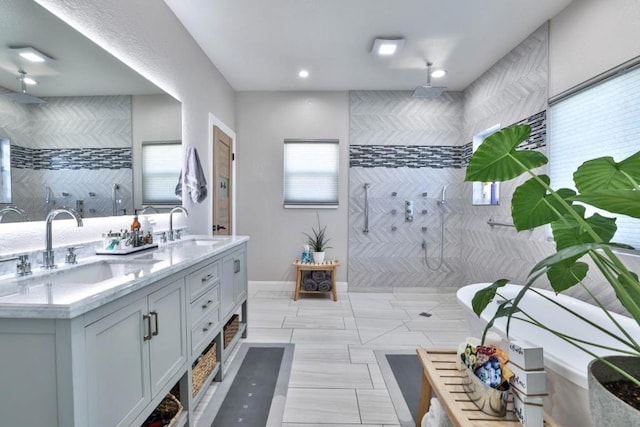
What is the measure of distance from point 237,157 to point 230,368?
2.82 metres

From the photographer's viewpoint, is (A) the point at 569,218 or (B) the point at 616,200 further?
(A) the point at 569,218

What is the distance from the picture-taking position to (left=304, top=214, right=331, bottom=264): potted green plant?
4.08 meters

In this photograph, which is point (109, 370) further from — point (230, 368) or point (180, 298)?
point (230, 368)

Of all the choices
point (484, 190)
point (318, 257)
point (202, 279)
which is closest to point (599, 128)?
point (484, 190)

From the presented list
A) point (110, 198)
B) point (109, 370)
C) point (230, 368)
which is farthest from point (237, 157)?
point (109, 370)

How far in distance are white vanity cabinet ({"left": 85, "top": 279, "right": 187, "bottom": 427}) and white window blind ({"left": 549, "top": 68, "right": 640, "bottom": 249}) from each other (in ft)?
9.06

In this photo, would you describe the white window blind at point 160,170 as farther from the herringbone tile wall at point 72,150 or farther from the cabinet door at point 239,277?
the cabinet door at point 239,277

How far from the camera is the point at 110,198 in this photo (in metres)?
1.88

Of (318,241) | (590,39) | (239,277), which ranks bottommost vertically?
(239,277)

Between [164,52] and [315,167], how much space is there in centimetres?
230

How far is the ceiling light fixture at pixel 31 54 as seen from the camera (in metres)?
1.31

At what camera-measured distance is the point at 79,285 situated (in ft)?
3.61

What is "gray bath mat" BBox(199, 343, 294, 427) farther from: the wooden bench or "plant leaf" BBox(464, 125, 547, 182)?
"plant leaf" BBox(464, 125, 547, 182)

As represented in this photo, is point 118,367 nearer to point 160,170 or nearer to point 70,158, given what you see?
point 70,158
